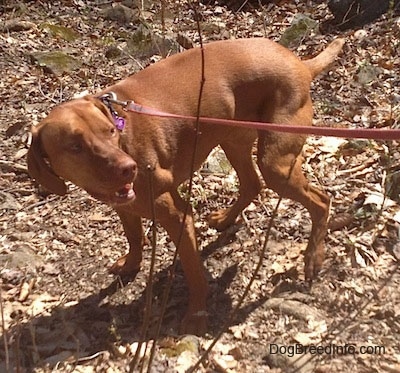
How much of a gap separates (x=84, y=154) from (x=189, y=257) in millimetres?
879

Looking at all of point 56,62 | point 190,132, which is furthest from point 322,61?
point 56,62

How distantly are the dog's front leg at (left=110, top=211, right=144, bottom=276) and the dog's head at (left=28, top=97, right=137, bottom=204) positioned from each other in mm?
700

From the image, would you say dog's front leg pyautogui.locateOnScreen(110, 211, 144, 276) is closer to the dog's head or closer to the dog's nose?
the dog's head

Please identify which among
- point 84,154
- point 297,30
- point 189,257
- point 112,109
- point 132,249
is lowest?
point 132,249

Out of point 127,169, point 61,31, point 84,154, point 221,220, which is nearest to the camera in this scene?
→ point 127,169

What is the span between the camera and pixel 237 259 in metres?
4.12

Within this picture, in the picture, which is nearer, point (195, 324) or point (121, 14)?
point (195, 324)

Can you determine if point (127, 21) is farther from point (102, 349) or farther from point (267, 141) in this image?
point (102, 349)

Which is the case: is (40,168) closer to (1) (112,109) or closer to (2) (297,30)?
(1) (112,109)

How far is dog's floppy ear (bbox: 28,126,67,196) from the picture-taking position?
3.30 meters

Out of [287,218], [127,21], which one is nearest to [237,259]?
[287,218]

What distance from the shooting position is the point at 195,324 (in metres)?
3.59

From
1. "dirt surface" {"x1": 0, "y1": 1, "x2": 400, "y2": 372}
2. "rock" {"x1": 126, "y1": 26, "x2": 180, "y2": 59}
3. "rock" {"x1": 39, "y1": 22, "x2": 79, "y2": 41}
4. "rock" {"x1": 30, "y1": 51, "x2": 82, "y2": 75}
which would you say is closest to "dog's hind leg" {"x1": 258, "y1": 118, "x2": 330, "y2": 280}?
"dirt surface" {"x1": 0, "y1": 1, "x2": 400, "y2": 372}

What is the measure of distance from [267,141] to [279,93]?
29cm
